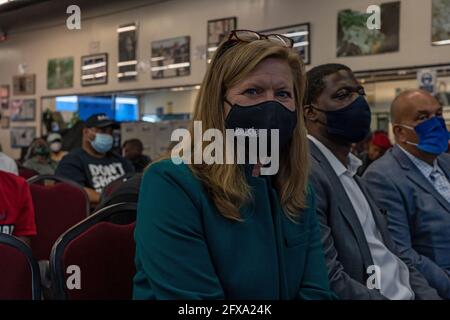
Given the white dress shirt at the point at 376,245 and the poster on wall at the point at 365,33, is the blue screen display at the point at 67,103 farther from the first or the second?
the white dress shirt at the point at 376,245

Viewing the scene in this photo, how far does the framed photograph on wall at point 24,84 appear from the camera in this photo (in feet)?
11.3

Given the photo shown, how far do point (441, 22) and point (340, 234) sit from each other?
292 centimetres

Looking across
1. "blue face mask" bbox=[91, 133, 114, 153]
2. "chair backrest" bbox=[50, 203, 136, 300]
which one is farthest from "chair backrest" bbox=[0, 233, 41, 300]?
"blue face mask" bbox=[91, 133, 114, 153]

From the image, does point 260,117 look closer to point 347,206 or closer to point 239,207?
point 239,207

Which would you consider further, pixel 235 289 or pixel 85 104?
pixel 85 104

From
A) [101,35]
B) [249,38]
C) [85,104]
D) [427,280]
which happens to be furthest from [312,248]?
[85,104]

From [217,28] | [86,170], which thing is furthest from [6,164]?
[217,28]

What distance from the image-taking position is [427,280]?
5.74 feet

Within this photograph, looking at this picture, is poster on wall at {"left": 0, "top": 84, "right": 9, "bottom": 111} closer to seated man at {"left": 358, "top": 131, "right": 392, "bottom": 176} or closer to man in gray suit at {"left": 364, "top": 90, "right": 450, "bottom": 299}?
man in gray suit at {"left": 364, "top": 90, "right": 450, "bottom": 299}

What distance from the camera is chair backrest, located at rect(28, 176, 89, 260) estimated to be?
8.07ft

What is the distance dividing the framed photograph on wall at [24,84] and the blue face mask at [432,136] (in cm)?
247

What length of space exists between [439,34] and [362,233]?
2895 mm

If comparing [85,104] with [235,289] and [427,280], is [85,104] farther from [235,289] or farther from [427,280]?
[235,289]

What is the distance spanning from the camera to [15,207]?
1878mm
